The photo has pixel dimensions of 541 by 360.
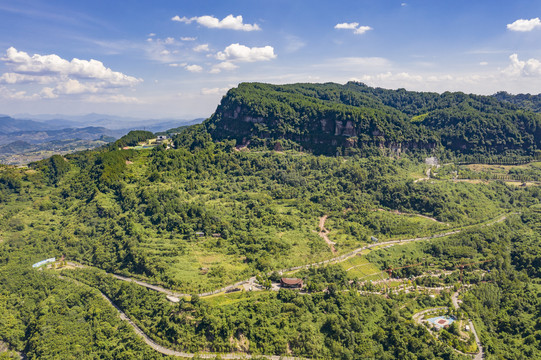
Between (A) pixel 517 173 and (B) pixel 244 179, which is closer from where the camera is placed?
(B) pixel 244 179

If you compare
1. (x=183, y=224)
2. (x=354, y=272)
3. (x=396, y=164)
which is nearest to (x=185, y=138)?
(x=183, y=224)

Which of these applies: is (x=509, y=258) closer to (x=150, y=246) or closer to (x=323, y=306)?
(x=323, y=306)

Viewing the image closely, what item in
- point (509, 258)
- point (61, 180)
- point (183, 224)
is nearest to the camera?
point (509, 258)

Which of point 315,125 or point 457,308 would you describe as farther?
point 315,125

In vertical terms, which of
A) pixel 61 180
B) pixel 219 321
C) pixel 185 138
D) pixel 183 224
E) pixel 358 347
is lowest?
pixel 358 347

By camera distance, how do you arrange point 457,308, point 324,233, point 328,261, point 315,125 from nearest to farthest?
point 457,308 → point 328,261 → point 324,233 → point 315,125

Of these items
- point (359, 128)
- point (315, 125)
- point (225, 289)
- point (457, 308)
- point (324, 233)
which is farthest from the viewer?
point (315, 125)

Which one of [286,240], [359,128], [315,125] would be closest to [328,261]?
[286,240]

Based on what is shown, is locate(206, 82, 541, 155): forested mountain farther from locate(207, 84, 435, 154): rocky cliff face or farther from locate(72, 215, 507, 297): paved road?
locate(72, 215, 507, 297): paved road

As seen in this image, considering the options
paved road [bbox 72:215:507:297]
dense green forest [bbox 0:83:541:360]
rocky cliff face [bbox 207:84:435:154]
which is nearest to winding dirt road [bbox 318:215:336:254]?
dense green forest [bbox 0:83:541:360]

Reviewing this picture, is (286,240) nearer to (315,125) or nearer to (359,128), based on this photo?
(359,128)
